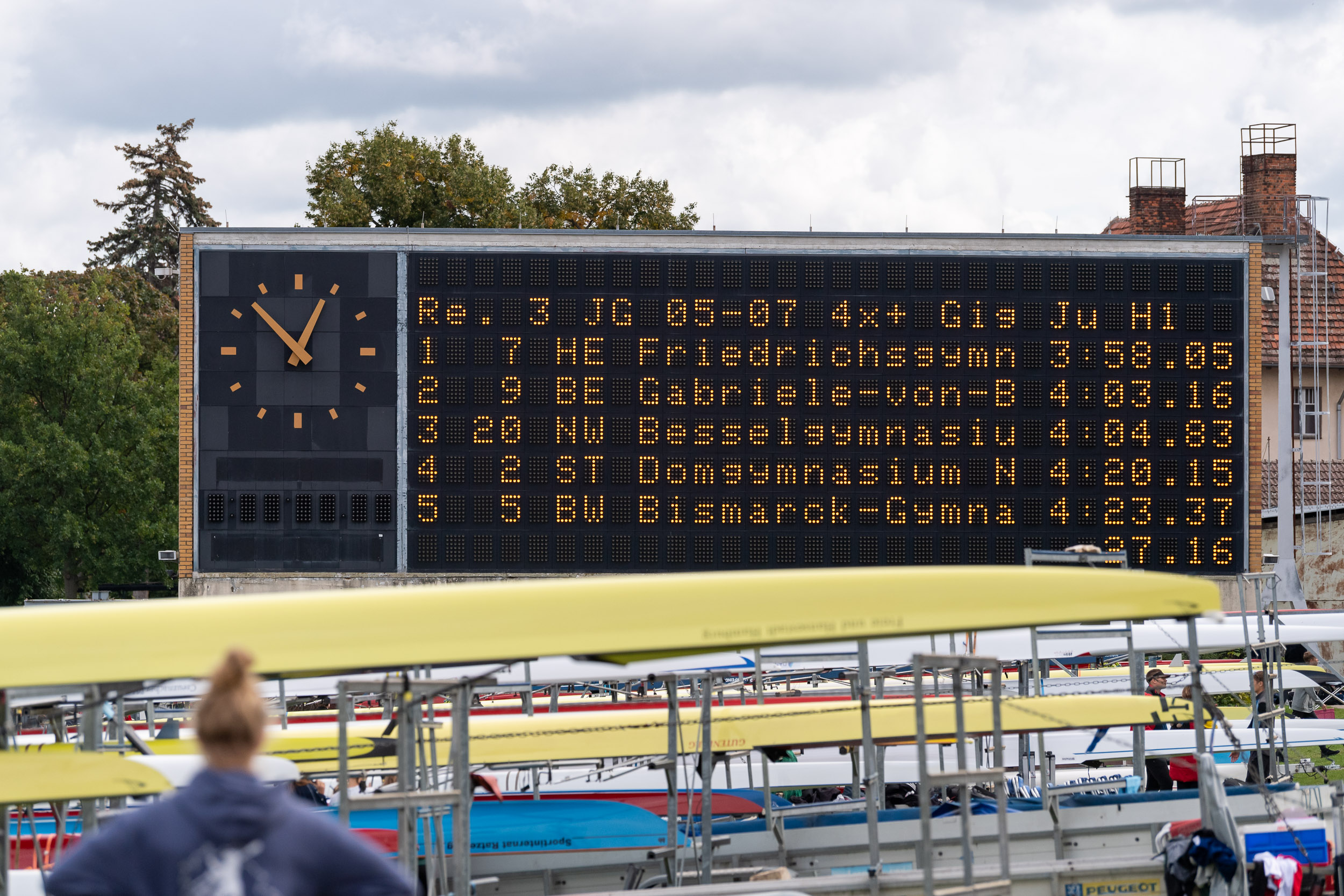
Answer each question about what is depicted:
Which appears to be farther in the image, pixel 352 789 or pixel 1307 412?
pixel 1307 412

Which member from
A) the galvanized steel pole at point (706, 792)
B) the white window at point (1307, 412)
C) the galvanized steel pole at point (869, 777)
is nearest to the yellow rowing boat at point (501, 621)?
the galvanized steel pole at point (869, 777)

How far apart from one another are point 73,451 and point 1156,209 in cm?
3070

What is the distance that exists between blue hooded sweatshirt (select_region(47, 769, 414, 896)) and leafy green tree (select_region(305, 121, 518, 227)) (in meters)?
42.1

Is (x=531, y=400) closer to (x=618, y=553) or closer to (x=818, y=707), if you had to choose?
(x=618, y=553)

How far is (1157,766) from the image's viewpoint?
14.2 m

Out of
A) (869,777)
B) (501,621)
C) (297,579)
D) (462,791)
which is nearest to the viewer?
(501,621)

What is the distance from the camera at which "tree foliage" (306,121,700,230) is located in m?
45.1

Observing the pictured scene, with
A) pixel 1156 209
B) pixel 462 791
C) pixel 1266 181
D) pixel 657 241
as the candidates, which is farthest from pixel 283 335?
pixel 1266 181

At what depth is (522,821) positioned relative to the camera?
959 cm

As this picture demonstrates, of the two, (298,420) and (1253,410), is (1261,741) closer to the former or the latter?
(1253,410)

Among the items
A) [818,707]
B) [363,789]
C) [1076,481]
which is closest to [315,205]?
[1076,481]

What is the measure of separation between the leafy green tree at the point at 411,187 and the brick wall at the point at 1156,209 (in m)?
18.7

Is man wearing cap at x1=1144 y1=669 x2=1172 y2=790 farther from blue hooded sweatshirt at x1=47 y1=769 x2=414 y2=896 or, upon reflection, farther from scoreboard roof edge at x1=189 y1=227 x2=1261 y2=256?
blue hooded sweatshirt at x1=47 y1=769 x2=414 y2=896

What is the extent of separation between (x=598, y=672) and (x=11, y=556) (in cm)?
2795
